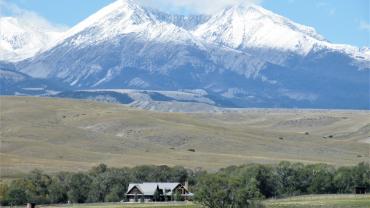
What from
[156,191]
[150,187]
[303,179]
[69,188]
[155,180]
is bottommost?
[156,191]

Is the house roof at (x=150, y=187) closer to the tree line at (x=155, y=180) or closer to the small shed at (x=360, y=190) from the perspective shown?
the tree line at (x=155, y=180)

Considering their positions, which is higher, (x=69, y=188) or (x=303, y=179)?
(x=303, y=179)

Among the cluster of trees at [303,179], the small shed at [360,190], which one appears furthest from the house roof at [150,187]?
the small shed at [360,190]

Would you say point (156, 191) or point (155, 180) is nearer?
point (156, 191)

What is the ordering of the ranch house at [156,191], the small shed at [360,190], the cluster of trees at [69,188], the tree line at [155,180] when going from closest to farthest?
1. the cluster of trees at [69,188]
2. the tree line at [155,180]
3. the ranch house at [156,191]
4. the small shed at [360,190]

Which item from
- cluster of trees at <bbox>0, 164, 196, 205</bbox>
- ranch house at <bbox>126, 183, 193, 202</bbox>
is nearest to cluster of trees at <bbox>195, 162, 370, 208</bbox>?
ranch house at <bbox>126, 183, 193, 202</bbox>

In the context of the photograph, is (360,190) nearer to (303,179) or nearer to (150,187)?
(303,179)

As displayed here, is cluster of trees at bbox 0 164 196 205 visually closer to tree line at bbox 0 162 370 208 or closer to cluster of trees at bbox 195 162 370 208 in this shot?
tree line at bbox 0 162 370 208

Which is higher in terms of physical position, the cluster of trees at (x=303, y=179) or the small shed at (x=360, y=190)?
the cluster of trees at (x=303, y=179)

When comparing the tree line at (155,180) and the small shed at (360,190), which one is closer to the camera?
the tree line at (155,180)

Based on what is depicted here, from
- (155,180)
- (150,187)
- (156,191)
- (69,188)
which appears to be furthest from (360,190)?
(69,188)

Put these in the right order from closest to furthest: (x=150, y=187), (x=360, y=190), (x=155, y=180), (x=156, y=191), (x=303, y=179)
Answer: (x=156, y=191) < (x=150, y=187) < (x=360, y=190) < (x=303, y=179) < (x=155, y=180)

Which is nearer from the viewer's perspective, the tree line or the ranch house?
the tree line

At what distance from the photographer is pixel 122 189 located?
383 feet
